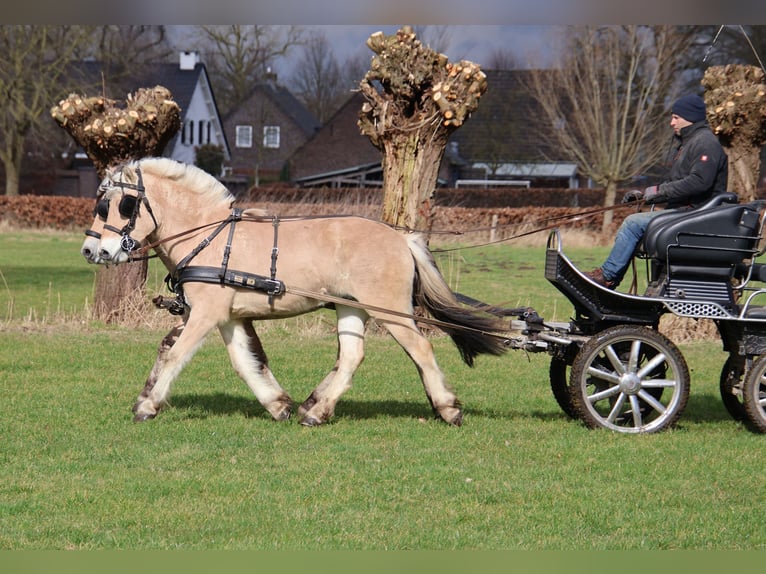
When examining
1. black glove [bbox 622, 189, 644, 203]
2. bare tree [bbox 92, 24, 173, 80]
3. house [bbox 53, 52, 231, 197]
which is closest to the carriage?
black glove [bbox 622, 189, 644, 203]

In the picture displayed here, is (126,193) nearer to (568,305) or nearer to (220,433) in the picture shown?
(220,433)

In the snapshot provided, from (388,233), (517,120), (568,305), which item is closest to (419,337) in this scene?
(388,233)

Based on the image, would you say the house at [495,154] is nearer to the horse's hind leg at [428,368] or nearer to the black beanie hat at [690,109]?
the horse's hind leg at [428,368]

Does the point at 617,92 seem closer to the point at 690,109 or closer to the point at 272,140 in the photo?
the point at 690,109

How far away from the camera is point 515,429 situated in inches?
309

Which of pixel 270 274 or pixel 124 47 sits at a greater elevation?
pixel 124 47

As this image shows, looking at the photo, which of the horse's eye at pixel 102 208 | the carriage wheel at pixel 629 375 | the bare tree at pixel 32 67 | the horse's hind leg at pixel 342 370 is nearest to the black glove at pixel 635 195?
the carriage wheel at pixel 629 375

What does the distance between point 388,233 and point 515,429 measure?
1.86 meters

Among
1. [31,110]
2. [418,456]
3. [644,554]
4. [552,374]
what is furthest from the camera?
[31,110]

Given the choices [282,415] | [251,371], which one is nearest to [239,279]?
[251,371]

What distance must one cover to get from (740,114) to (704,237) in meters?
6.35

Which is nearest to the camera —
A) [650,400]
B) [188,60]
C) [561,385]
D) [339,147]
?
[650,400]

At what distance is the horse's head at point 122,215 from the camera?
774cm

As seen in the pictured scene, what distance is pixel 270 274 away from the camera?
25.5ft
